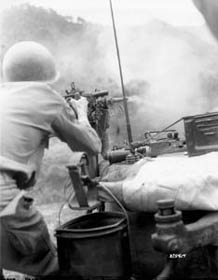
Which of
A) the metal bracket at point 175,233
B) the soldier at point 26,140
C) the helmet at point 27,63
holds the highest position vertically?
the helmet at point 27,63

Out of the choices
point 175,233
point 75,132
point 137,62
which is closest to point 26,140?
point 75,132

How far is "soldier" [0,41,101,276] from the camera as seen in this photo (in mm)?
1987

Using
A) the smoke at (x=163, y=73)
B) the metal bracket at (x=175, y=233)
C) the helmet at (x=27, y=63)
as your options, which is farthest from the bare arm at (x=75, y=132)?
the smoke at (x=163, y=73)

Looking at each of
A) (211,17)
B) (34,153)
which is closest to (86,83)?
(211,17)

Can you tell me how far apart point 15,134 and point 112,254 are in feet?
2.53

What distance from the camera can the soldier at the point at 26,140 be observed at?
1987mm

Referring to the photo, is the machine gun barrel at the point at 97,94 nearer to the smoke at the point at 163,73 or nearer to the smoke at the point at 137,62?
the smoke at the point at 163,73

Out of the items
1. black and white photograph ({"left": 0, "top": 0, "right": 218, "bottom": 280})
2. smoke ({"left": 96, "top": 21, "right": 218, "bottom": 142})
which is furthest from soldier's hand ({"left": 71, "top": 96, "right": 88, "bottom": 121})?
smoke ({"left": 96, "top": 21, "right": 218, "bottom": 142})

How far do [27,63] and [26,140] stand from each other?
0.44m

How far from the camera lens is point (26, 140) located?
6.82 feet

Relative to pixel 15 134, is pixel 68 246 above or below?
below

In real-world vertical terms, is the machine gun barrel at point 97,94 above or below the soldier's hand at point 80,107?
above

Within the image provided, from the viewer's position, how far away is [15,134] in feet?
6.68

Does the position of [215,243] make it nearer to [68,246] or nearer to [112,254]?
[112,254]
